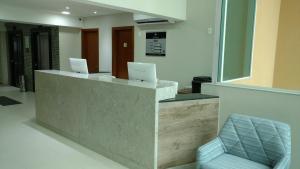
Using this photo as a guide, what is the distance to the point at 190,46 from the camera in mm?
5422

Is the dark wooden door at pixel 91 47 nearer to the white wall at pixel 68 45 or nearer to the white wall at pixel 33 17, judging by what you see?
the white wall at pixel 68 45

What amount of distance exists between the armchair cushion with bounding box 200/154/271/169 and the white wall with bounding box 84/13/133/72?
5507mm

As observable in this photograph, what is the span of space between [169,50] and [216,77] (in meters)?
2.70

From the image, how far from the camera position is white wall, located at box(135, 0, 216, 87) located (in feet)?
16.8

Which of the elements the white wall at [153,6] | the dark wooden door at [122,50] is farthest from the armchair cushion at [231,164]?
the dark wooden door at [122,50]

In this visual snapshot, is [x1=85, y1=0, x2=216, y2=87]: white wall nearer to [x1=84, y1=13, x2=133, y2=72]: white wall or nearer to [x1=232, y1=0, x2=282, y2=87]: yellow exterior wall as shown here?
[x1=232, y1=0, x2=282, y2=87]: yellow exterior wall

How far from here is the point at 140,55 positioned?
259 inches

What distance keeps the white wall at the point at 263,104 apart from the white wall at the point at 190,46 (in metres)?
2.04

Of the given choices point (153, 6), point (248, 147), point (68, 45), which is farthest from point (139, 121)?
point (68, 45)

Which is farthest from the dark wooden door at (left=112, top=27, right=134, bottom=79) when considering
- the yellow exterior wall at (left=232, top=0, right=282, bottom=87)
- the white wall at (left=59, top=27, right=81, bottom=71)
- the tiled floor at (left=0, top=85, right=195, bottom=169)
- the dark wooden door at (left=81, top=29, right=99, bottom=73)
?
the yellow exterior wall at (left=232, top=0, right=282, bottom=87)

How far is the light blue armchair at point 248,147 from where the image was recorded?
7.64ft

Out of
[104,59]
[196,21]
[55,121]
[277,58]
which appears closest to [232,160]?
[55,121]

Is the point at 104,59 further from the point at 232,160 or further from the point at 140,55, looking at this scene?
Answer: the point at 232,160

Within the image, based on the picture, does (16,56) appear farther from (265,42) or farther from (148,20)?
(265,42)
